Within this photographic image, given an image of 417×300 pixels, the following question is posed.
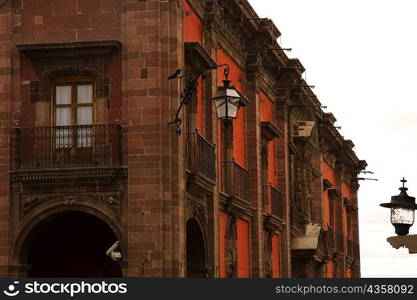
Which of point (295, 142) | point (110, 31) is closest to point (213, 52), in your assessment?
point (110, 31)

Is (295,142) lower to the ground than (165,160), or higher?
higher

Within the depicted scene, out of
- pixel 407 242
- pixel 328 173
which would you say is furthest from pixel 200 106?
pixel 328 173

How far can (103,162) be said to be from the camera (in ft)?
79.7

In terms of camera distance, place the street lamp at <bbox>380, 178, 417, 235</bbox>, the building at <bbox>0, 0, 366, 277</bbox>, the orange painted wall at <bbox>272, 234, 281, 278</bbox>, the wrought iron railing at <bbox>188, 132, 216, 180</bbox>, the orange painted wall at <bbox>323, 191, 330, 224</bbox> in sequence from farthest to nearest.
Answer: the orange painted wall at <bbox>323, 191, 330, 224</bbox>, the orange painted wall at <bbox>272, 234, 281, 278</bbox>, the wrought iron railing at <bbox>188, 132, 216, 180</bbox>, the building at <bbox>0, 0, 366, 277</bbox>, the street lamp at <bbox>380, 178, 417, 235</bbox>

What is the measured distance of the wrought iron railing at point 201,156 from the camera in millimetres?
25484

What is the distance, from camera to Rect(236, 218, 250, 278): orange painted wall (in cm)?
3141

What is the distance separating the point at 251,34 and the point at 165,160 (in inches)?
392

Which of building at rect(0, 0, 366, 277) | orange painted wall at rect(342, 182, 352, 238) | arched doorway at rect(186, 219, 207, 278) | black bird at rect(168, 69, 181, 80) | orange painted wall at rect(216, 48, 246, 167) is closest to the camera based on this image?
black bird at rect(168, 69, 181, 80)

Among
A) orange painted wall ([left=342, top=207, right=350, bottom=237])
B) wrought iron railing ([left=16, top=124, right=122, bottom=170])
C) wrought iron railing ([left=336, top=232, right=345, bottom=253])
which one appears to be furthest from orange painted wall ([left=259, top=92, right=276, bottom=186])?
orange painted wall ([left=342, top=207, right=350, bottom=237])

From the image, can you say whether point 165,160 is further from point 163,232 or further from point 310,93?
point 310,93

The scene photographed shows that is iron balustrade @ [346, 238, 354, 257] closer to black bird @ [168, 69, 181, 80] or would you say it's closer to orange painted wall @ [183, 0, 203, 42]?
orange painted wall @ [183, 0, 203, 42]

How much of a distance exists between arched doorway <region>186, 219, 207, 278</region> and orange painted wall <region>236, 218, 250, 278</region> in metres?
3.68

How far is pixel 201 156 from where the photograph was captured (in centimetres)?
2616

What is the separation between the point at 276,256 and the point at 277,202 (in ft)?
5.45
